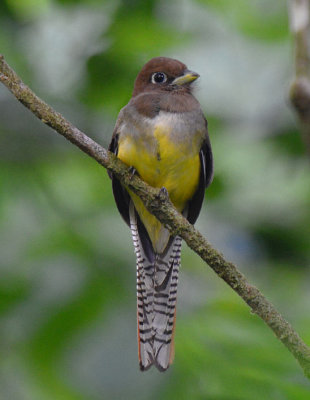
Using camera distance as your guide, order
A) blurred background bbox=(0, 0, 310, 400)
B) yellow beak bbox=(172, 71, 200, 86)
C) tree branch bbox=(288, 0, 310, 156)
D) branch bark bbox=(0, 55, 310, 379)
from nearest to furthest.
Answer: branch bark bbox=(0, 55, 310, 379) → blurred background bbox=(0, 0, 310, 400) → tree branch bbox=(288, 0, 310, 156) → yellow beak bbox=(172, 71, 200, 86)

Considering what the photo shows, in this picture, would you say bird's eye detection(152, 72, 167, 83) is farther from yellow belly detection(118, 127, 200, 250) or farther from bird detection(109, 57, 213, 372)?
yellow belly detection(118, 127, 200, 250)

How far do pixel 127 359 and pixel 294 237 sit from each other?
1822 mm

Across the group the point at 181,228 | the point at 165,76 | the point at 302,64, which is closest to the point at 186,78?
the point at 165,76

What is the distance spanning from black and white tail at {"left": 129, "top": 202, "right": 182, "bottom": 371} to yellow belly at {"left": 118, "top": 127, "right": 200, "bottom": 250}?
14.3 inches

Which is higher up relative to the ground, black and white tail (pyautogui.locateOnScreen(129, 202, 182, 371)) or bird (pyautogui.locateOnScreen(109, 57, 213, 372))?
bird (pyautogui.locateOnScreen(109, 57, 213, 372))

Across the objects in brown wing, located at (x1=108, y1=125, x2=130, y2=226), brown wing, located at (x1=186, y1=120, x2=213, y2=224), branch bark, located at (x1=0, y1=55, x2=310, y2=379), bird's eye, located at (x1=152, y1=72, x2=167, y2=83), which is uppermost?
bird's eye, located at (x1=152, y1=72, x2=167, y2=83)

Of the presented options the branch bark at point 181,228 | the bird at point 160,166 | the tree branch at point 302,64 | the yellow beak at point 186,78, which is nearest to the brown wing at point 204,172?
the bird at point 160,166

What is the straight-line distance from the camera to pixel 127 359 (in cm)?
369

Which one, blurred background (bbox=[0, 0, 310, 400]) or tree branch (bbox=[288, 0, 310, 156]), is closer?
blurred background (bbox=[0, 0, 310, 400])

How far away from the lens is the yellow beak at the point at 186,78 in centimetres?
485

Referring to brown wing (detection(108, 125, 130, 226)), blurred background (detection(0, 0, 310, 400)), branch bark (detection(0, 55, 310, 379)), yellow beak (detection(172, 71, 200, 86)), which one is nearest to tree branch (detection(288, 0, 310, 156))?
yellow beak (detection(172, 71, 200, 86))

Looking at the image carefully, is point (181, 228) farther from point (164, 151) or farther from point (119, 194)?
point (119, 194)

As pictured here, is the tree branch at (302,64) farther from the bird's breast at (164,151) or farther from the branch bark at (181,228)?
the branch bark at (181,228)

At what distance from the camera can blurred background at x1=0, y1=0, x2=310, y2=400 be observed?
355 centimetres
